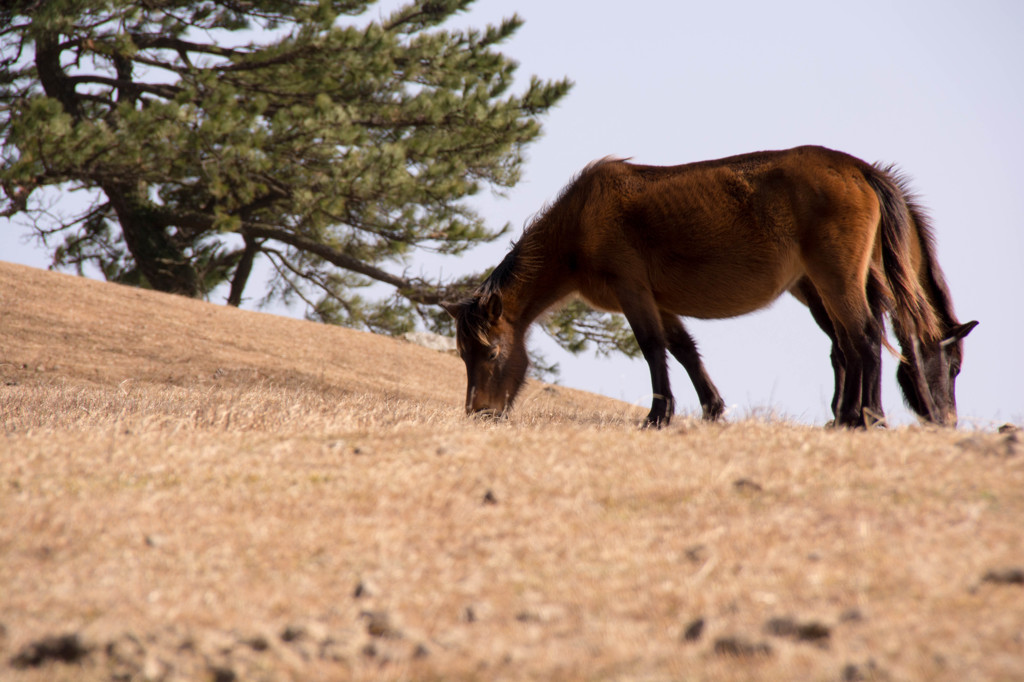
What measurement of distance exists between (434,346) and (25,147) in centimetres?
752

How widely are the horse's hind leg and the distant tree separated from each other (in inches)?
382

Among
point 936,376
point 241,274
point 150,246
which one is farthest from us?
point 241,274

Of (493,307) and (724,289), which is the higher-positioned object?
(724,289)

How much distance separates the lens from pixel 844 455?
358 cm

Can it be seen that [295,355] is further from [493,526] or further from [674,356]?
[493,526]

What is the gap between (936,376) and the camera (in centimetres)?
564

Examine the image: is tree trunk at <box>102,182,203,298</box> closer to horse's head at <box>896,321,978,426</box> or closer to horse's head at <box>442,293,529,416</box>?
horse's head at <box>442,293,529,416</box>

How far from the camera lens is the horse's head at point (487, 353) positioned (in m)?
5.67

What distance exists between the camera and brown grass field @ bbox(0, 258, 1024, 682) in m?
1.97

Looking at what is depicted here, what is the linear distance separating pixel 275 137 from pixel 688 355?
11.2 metres

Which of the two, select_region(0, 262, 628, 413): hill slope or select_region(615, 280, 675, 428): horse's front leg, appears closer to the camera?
select_region(615, 280, 675, 428): horse's front leg

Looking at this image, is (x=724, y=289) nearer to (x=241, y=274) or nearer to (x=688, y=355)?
(x=688, y=355)

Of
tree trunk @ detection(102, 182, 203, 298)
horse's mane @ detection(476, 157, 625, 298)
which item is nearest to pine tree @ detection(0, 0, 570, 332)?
tree trunk @ detection(102, 182, 203, 298)

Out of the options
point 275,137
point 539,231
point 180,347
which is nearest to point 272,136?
point 275,137
